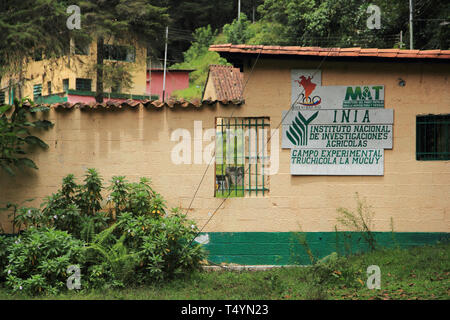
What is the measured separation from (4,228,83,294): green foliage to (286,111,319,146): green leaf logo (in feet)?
12.3

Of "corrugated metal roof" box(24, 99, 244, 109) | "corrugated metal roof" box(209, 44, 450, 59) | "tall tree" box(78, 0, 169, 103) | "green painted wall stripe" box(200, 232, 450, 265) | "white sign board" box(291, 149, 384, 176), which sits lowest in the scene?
"green painted wall stripe" box(200, 232, 450, 265)

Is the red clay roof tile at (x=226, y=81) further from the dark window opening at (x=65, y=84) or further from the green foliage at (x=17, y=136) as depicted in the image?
the green foliage at (x=17, y=136)

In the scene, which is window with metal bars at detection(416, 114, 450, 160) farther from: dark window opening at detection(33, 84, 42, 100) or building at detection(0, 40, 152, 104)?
dark window opening at detection(33, 84, 42, 100)

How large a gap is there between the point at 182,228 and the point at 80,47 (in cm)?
1246

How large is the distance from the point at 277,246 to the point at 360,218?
1.43m

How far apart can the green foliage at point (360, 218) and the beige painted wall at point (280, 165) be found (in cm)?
9

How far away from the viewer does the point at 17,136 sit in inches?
332

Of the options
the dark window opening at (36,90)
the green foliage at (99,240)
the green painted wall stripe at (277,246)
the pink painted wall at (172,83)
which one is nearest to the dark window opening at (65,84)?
the dark window opening at (36,90)

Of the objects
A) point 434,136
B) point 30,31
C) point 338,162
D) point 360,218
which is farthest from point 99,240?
point 30,31

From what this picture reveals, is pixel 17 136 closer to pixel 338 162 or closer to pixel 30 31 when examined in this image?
pixel 338 162

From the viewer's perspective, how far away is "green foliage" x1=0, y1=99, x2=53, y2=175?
26.8 feet

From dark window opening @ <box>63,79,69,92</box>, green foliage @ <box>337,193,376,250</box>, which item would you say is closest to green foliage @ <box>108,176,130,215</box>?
green foliage @ <box>337,193,376,250</box>
